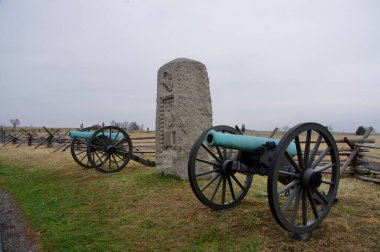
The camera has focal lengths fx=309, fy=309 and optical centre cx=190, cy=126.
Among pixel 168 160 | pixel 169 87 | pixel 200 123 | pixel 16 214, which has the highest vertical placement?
pixel 169 87

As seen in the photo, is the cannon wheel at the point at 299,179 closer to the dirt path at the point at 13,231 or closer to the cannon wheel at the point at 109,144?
the dirt path at the point at 13,231

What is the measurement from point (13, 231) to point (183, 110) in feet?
16.0

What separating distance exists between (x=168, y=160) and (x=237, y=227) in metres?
4.62

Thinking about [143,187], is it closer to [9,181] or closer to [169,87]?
[169,87]

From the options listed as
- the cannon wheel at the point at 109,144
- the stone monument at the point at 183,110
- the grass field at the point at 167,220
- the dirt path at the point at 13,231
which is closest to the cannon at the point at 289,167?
the grass field at the point at 167,220

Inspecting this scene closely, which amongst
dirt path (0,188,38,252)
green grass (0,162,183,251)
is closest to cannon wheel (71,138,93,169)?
green grass (0,162,183,251)

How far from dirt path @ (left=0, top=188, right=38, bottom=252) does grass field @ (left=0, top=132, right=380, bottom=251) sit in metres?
0.14

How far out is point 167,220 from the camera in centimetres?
529

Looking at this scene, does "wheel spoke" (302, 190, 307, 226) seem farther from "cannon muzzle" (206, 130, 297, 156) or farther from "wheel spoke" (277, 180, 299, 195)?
"cannon muzzle" (206, 130, 297, 156)

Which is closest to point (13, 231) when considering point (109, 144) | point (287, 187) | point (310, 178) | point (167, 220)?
point (167, 220)

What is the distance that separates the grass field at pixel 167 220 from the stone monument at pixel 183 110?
0.65 metres

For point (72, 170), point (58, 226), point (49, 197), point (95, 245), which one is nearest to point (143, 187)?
point (49, 197)

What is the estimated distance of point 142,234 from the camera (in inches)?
186

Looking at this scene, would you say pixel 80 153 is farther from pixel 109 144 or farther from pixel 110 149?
pixel 110 149
